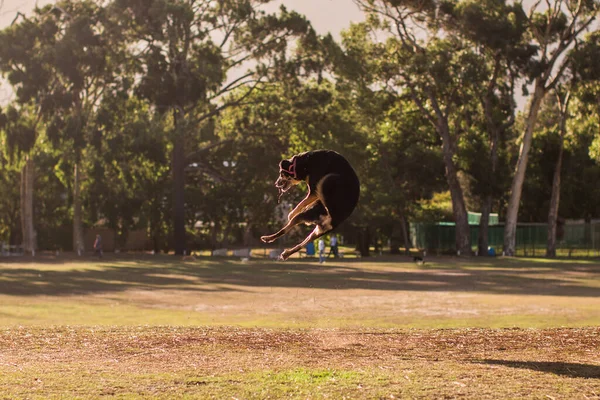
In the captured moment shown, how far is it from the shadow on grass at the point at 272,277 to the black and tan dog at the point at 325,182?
21556mm

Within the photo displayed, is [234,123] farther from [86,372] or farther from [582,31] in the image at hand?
[86,372]

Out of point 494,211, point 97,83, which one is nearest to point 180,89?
point 97,83

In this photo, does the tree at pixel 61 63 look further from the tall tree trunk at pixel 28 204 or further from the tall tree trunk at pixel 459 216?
the tall tree trunk at pixel 459 216

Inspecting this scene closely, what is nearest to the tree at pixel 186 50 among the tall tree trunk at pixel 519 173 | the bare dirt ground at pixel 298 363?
the tall tree trunk at pixel 519 173

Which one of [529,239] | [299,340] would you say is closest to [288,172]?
[299,340]

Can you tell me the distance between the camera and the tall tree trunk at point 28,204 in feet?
211

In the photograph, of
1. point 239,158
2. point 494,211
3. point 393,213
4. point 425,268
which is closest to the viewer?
point 425,268

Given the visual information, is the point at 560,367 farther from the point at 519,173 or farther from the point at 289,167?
the point at 519,173

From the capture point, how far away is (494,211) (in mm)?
88750

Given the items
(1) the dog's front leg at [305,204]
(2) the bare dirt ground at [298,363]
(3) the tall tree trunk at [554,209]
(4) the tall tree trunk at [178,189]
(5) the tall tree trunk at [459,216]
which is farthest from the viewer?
(4) the tall tree trunk at [178,189]

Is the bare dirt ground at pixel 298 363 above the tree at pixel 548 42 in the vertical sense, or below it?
below

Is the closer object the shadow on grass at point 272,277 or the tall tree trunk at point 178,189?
the shadow on grass at point 272,277

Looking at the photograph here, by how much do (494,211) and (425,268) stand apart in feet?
138

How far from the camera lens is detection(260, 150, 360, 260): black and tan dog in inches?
416
